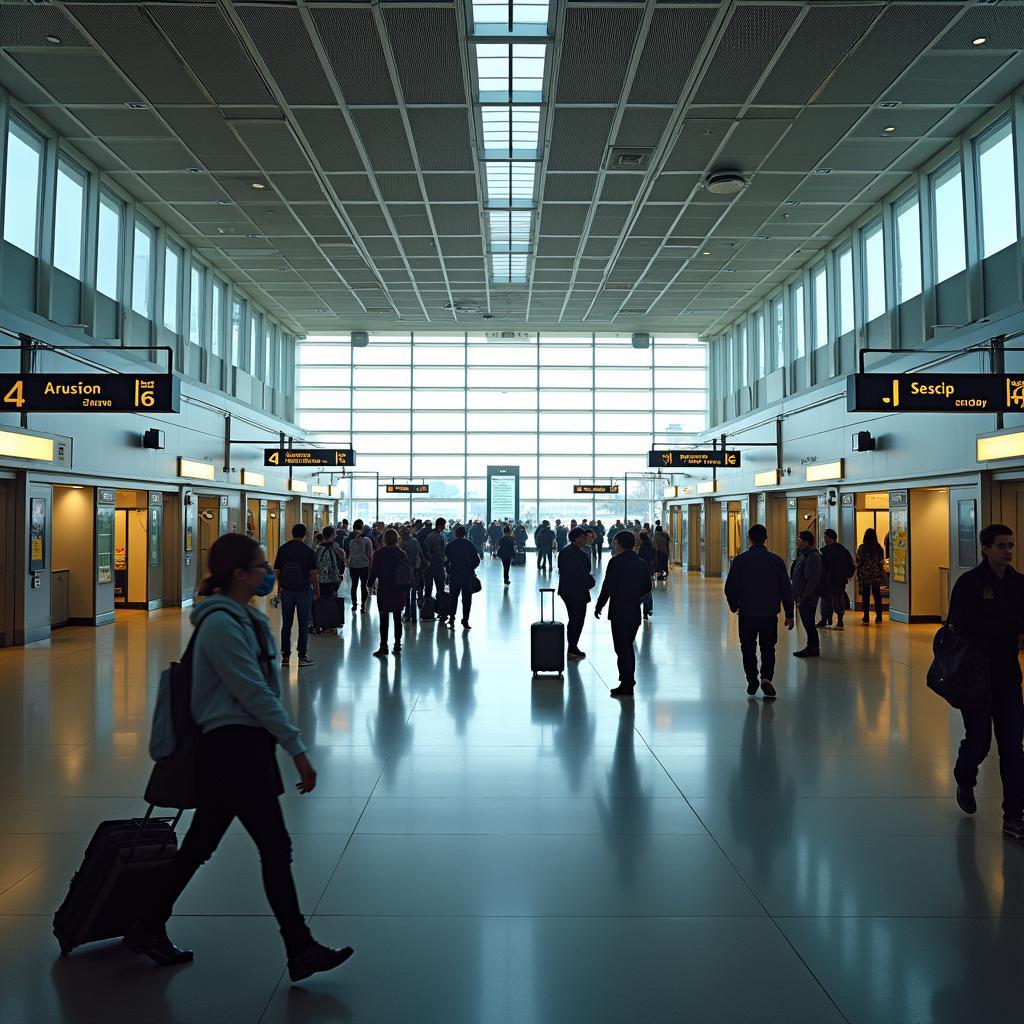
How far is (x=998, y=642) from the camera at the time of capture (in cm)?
515

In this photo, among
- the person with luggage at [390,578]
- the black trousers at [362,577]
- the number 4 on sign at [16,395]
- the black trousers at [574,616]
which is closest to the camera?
the number 4 on sign at [16,395]

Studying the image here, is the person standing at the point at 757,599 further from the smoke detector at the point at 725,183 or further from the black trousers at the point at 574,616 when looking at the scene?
the smoke detector at the point at 725,183

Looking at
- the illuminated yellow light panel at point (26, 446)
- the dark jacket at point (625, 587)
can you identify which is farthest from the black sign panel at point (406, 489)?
the dark jacket at point (625, 587)

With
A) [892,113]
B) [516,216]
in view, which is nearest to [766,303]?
[516,216]

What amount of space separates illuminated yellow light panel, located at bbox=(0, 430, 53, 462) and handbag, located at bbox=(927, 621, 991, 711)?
11.5m

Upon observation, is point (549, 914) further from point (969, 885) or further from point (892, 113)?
point (892, 113)

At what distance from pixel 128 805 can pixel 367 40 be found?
358 inches

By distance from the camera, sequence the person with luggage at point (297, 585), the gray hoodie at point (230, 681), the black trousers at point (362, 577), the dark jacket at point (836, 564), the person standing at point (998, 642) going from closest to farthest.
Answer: the gray hoodie at point (230, 681), the person standing at point (998, 642), the person with luggage at point (297, 585), the dark jacket at point (836, 564), the black trousers at point (362, 577)

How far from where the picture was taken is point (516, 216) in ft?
58.2

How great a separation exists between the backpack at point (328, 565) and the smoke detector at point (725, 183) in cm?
892

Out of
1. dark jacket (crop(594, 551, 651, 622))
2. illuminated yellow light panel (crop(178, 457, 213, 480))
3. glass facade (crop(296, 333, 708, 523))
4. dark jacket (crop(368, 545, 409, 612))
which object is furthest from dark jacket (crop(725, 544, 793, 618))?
glass facade (crop(296, 333, 708, 523))

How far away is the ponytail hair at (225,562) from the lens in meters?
3.40

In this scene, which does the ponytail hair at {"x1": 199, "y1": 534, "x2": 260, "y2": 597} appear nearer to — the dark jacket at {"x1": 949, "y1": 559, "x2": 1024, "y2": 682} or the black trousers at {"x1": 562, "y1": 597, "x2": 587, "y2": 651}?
the dark jacket at {"x1": 949, "y1": 559, "x2": 1024, "y2": 682}

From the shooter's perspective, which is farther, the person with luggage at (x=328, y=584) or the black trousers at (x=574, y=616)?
the person with luggage at (x=328, y=584)
